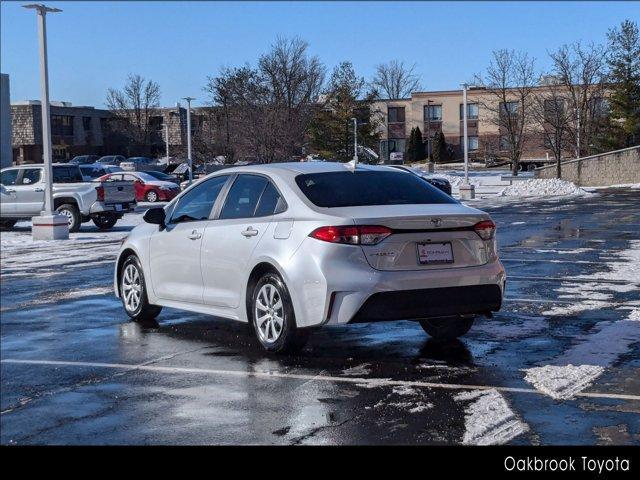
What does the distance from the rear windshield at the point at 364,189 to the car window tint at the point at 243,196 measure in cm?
45

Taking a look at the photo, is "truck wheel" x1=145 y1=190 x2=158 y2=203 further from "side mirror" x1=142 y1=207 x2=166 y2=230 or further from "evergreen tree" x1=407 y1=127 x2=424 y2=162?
"evergreen tree" x1=407 y1=127 x2=424 y2=162

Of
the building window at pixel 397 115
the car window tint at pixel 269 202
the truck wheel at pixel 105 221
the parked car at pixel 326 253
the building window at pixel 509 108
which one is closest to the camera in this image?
the parked car at pixel 326 253

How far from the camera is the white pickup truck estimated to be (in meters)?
21.4

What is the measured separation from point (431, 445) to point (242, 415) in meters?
1.25

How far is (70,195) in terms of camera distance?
2266cm

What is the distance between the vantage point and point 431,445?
5191mm

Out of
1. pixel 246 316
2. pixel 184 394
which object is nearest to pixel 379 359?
pixel 246 316

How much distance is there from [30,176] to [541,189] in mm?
26729

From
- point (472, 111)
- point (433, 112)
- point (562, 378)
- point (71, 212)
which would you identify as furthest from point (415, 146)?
point (562, 378)

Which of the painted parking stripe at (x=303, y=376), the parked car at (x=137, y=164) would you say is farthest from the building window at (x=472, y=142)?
the painted parking stripe at (x=303, y=376)

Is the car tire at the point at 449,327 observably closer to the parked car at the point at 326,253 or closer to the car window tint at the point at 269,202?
the parked car at the point at 326,253

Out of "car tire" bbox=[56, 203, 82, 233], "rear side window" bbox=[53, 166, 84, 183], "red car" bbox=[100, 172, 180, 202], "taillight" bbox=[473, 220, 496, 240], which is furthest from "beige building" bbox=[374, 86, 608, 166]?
"taillight" bbox=[473, 220, 496, 240]

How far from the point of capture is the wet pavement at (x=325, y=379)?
17.9ft
